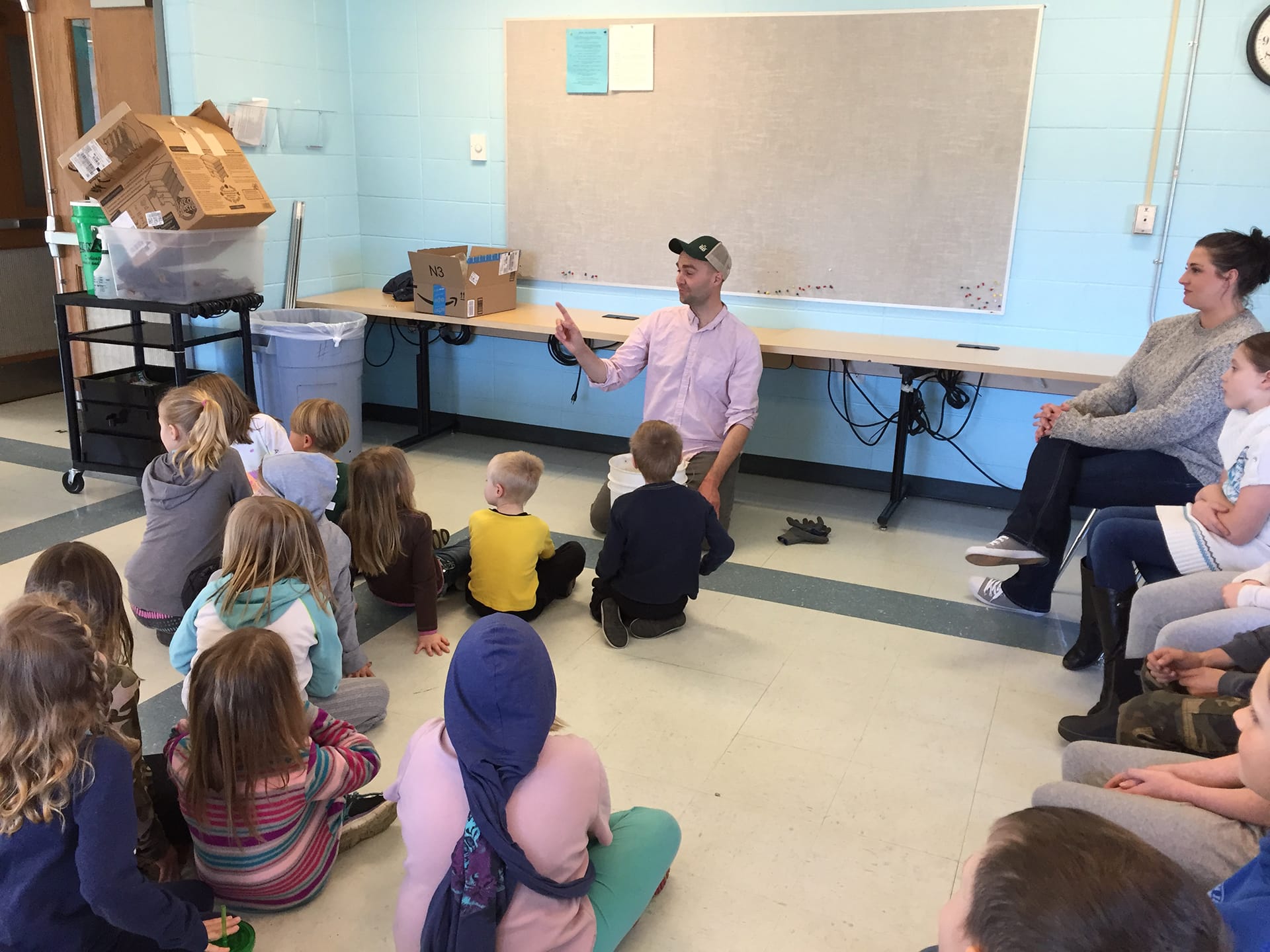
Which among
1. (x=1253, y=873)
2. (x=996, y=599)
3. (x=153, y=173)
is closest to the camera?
(x=1253, y=873)

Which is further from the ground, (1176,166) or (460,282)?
(1176,166)

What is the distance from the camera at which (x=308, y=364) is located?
441cm

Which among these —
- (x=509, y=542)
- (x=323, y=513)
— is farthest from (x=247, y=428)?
(x=509, y=542)

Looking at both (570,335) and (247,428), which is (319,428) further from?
(570,335)

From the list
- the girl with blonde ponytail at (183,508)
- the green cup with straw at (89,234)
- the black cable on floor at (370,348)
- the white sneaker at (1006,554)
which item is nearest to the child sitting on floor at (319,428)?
the girl with blonde ponytail at (183,508)

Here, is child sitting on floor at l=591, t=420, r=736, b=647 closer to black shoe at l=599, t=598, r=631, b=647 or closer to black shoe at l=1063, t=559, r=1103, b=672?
black shoe at l=599, t=598, r=631, b=647

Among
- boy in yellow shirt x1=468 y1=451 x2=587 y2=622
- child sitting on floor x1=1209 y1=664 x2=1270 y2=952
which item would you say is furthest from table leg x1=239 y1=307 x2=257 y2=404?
child sitting on floor x1=1209 y1=664 x2=1270 y2=952

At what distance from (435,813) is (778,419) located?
348 centimetres

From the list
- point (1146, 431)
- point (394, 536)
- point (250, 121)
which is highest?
point (250, 121)

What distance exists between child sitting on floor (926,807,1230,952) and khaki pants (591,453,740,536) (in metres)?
2.87

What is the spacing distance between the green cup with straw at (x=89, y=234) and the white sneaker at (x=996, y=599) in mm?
3738

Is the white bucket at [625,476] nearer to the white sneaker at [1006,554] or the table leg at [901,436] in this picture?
the table leg at [901,436]

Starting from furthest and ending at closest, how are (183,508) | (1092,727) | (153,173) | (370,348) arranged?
(370,348) < (153,173) < (183,508) < (1092,727)

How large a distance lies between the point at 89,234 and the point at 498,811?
373 cm
